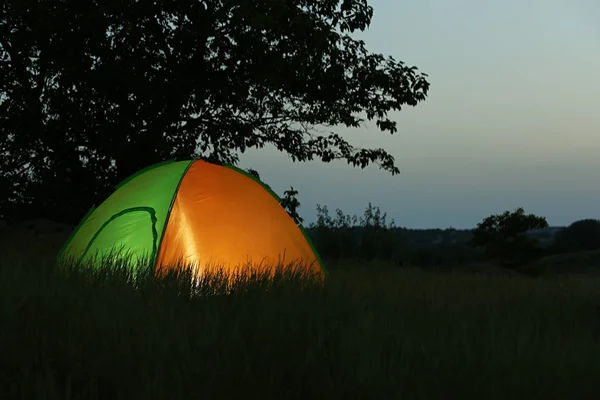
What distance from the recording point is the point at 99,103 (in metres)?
12.5

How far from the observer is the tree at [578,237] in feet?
79.3

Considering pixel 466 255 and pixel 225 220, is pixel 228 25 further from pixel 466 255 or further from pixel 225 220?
pixel 466 255

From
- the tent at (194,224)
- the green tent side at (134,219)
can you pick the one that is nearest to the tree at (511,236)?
the tent at (194,224)

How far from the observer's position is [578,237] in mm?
24859

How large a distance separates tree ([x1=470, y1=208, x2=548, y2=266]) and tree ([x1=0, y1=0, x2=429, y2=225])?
5.43 meters

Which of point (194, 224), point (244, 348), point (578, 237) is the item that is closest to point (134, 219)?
point (194, 224)

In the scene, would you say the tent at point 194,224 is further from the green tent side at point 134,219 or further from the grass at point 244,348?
→ the grass at point 244,348

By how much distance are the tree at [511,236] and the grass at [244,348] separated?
12.2 m

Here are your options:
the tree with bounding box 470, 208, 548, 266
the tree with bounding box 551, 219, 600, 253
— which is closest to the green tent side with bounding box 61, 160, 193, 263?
the tree with bounding box 470, 208, 548, 266

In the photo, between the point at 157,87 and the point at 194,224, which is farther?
the point at 157,87

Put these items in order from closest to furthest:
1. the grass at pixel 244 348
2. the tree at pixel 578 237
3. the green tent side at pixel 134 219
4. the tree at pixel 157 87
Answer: the grass at pixel 244 348 → the green tent side at pixel 134 219 → the tree at pixel 157 87 → the tree at pixel 578 237

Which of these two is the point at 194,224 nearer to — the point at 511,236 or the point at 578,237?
the point at 511,236

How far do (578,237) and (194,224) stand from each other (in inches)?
834

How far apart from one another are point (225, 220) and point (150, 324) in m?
3.38
